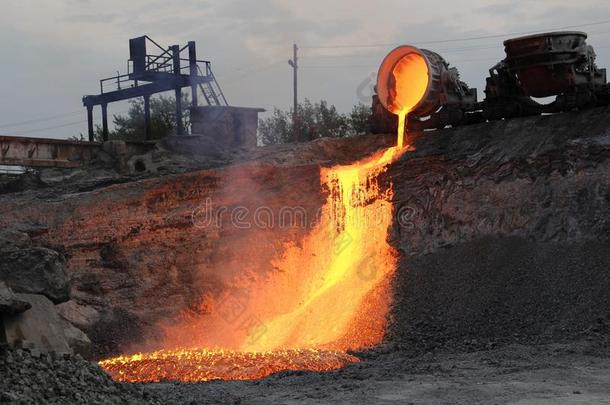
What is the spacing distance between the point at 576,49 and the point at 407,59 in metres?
3.52

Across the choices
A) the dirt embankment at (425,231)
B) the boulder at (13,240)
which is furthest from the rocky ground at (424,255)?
the boulder at (13,240)

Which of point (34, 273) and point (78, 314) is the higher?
point (34, 273)

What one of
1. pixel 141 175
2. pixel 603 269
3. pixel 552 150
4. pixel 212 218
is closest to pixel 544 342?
pixel 603 269

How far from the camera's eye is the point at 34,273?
996 cm

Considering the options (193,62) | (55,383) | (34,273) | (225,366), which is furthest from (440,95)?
(193,62)

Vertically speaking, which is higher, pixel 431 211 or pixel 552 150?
pixel 552 150

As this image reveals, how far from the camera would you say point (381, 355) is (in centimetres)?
1059

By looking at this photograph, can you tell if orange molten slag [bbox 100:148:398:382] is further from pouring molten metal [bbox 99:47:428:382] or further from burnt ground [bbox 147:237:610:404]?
burnt ground [bbox 147:237:610:404]

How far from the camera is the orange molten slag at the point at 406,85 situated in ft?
50.5

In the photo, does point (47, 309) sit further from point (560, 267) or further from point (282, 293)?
point (560, 267)

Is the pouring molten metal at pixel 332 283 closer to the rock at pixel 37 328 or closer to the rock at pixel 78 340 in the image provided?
the rock at pixel 78 340

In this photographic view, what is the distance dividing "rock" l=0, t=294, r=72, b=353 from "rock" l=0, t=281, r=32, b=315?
10 cm

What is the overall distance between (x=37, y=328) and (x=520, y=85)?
9.19m

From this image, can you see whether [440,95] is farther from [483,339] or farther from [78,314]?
[78,314]
